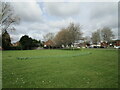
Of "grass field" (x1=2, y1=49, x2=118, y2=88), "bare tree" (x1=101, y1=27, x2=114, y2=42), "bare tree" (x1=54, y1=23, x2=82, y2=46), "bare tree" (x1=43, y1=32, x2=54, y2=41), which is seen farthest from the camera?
"bare tree" (x1=43, y1=32, x2=54, y2=41)

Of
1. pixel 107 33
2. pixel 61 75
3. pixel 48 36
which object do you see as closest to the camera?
pixel 61 75

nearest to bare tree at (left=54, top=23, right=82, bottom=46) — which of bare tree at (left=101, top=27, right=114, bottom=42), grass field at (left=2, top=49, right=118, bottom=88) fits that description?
bare tree at (left=101, top=27, right=114, bottom=42)

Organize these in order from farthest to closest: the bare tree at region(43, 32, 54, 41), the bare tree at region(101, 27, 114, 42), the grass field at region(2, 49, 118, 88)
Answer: the bare tree at region(43, 32, 54, 41) → the bare tree at region(101, 27, 114, 42) → the grass field at region(2, 49, 118, 88)

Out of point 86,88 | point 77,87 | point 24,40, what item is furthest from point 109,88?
point 24,40

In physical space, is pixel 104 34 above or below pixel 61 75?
above

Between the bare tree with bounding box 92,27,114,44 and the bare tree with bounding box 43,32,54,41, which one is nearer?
the bare tree with bounding box 92,27,114,44

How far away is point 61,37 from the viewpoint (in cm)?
5503

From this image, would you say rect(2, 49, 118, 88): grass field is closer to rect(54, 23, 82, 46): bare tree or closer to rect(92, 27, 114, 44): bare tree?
rect(54, 23, 82, 46): bare tree

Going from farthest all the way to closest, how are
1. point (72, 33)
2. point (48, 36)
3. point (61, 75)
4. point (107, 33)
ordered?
point (48, 36) → point (107, 33) → point (72, 33) → point (61, 75)

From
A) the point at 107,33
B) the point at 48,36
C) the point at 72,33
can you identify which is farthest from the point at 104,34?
the point at 48,36

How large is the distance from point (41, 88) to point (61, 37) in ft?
166

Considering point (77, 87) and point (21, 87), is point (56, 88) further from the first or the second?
point (21, 87)

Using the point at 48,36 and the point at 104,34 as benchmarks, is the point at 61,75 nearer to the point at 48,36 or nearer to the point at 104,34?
the point at 104,34

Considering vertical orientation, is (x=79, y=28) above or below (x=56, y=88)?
above
